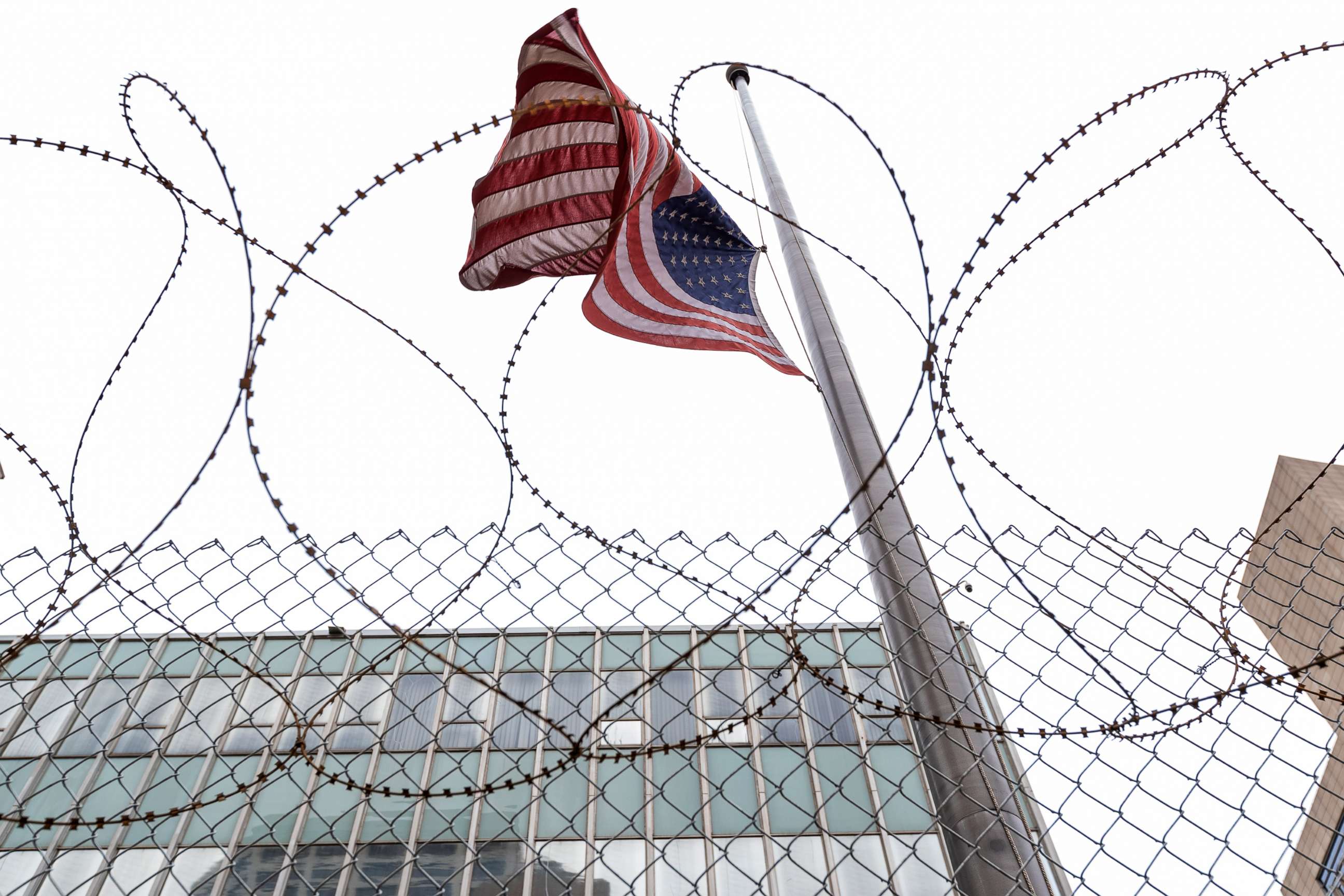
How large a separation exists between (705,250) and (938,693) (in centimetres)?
377

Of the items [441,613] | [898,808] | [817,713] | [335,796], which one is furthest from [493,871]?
[441,613]

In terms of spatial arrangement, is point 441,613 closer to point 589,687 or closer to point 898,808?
point 589,687

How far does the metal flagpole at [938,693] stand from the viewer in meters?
2.35

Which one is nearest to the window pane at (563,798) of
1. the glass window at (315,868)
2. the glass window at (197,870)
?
the glass window at (315,868)

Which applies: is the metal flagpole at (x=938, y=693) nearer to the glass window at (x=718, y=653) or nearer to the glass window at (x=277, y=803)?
the glass window at (x=718, y=653)

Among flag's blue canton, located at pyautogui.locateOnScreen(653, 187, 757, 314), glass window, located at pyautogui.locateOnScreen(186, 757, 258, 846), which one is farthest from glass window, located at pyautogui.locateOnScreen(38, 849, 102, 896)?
flag's blue canton, located at pyautogui.locateOnScreen(653, 187, 757, 314)

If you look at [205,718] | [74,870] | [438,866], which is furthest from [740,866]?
[74,870]

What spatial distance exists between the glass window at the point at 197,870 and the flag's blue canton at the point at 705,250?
11684mm

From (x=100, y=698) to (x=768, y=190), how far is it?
13.8 metres

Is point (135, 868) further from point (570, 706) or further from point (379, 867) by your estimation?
point (570, 706)

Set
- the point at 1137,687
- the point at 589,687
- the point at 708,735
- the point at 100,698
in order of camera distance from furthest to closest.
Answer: the point at 589,687 → the point at 100,698 → the point at 1137,687 → the point at 708,735

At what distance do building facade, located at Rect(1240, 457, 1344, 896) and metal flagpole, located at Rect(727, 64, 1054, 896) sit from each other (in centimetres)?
79

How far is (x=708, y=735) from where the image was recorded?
226 cm

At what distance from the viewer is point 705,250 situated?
5.83 m
